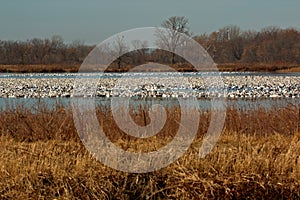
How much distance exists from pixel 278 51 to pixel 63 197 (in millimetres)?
55316

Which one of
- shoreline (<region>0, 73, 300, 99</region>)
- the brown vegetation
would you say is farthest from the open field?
the brown vegetation

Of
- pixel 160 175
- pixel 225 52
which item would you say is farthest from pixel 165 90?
pixel 225 52

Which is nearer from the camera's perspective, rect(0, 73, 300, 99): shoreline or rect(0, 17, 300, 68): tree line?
rect(0, 73, 300, 99): shoreline

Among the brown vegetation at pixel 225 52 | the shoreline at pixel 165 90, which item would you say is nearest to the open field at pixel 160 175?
the shoreline at pixel 165 90

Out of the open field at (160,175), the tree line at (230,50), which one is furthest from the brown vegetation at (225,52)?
the open field at (160,175)

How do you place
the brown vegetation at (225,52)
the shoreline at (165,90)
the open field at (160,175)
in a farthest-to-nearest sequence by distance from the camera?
the brown vegetation at (225,52) → the shoreline at (165,90) → the open field at (160,175)

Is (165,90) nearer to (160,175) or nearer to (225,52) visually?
(160,175)

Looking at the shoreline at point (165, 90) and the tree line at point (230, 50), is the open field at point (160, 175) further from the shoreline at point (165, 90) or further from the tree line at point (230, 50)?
the tree line at point (230, 50)

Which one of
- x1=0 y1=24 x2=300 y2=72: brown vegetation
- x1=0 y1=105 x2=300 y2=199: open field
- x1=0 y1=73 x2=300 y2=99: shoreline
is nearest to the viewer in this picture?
x1=0 y1=105 x2=300 y2=199: open field

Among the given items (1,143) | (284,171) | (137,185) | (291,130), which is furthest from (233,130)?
(1,143)

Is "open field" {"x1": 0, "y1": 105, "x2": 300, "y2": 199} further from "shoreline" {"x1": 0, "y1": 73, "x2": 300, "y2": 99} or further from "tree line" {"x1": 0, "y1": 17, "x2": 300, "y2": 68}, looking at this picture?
"tree line" {"x1": 0, "y1": 17, "x2": 300, "y2": 68}

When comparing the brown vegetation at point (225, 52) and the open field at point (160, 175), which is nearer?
the open field at point (160, 175)

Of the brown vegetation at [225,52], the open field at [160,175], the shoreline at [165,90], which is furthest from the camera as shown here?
the brown vegetation at [225,52]

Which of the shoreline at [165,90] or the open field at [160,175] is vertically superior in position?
the shoreline at [165,90]
